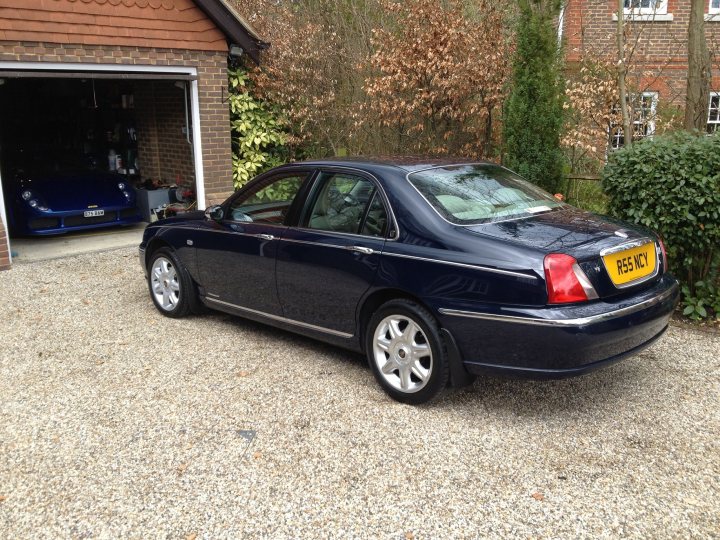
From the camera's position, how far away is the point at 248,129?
11227 millimetres

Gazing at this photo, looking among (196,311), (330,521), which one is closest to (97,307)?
(196,311)

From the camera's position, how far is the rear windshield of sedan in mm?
4480

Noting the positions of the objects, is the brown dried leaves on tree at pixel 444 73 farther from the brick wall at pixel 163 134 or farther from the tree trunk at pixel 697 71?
the brick wall at pixel 163 134

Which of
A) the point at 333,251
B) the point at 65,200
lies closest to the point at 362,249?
the point at 333,251

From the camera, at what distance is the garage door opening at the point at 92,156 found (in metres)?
10.4

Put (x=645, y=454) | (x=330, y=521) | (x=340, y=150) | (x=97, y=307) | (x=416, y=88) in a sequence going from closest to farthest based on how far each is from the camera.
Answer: (x=330, y=521) → (x=645, y=454) → (x=97, y=307) → (x=416, y=88) → (x=340, y=150)

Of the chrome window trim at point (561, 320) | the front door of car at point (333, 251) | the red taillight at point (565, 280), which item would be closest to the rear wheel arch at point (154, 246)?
the front door of car at point (333, 251)

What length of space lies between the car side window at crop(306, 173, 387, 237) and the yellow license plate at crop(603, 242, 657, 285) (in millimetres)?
1462

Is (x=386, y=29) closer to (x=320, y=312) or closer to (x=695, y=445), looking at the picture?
(x=320, y=312)

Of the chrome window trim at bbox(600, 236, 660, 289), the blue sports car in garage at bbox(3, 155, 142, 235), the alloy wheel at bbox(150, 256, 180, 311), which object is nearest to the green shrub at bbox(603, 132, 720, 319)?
the chrome window trim at bbox(600, 236, 660, 289)

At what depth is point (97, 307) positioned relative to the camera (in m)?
7.04

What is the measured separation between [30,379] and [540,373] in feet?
12.3

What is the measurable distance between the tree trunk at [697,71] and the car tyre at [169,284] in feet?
21.5

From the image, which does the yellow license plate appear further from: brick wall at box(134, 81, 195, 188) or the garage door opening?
brick wall at box(134, 81, 195, 188)
